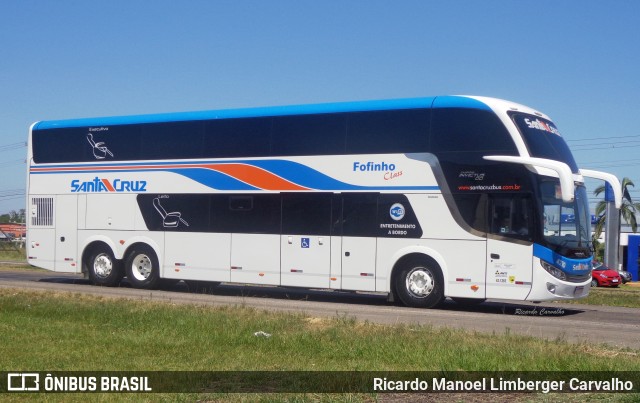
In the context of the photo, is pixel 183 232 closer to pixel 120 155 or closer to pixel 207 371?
pixel 120 155

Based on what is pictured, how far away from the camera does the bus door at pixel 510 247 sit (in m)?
18.0

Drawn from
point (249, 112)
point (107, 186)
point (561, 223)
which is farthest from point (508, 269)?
point (107, 186)

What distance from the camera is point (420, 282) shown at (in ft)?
63.8

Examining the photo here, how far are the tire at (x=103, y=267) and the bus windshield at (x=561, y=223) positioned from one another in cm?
1204

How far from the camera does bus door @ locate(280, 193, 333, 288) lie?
810 inches

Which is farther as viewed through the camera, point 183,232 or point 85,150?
point 85,150

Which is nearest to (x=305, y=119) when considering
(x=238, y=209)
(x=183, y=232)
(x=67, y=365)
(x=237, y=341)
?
(x=238, y=209)

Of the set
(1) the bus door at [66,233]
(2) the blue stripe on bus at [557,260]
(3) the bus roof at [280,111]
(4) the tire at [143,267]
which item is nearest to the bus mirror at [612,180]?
(2) the blue stripe on bus at [557,260]

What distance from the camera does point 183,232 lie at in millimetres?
22922

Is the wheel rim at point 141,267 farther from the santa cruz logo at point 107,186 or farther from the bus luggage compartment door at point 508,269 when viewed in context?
the bus luggage compartment door at point 508,269

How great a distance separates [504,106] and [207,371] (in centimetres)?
1079

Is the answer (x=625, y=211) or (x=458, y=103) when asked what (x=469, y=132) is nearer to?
(x=458, y=103)

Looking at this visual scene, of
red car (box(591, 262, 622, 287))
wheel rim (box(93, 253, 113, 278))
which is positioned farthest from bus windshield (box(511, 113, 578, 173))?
red car (box(591, 262, 622, 287))

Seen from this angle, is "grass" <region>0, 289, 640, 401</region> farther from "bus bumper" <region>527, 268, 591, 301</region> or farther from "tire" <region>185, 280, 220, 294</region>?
"tire" <region>185, 280, 220, 294</region>
